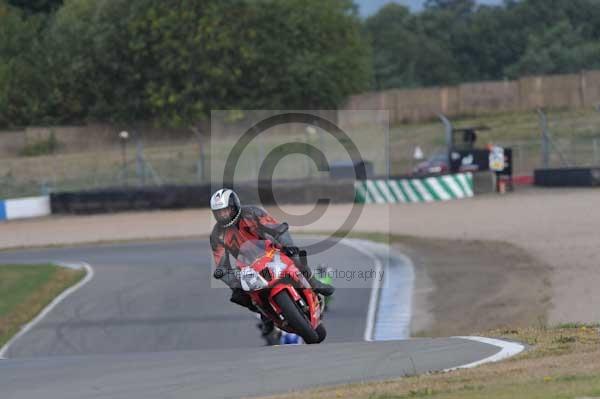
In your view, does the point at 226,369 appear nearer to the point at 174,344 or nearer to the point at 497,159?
the point at 174,344

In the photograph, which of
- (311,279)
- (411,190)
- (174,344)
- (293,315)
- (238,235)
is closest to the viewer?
(293,315)

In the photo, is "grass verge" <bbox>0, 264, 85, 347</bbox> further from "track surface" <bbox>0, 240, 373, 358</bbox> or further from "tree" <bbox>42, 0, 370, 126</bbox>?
"tree" <bbox>42, 0, 370, 126</bbox>

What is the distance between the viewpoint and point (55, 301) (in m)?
15.9

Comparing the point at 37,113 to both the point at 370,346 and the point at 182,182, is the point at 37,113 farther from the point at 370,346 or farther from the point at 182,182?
the point at 370,346

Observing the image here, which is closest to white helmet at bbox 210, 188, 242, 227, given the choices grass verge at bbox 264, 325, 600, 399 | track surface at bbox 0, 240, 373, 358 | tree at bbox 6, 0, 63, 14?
grass verge at bbox 264, 325, 600, 399

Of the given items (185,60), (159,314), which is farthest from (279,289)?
(185,60)

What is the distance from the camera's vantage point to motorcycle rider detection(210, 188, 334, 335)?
9.01 metres

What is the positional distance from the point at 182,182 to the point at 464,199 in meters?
9.38

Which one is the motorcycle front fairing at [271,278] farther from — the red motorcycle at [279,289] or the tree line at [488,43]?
the tree line at [488,43]

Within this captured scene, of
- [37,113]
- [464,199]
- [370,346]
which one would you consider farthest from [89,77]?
[370,346]

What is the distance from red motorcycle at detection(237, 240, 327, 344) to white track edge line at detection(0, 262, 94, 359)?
17.2 feet

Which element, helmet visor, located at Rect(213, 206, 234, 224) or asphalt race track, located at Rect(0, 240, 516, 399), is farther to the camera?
helmet visor, located at Rect(213, 206, 234, 224)

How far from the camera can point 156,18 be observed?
48312 mm

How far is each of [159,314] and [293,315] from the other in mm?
6094
